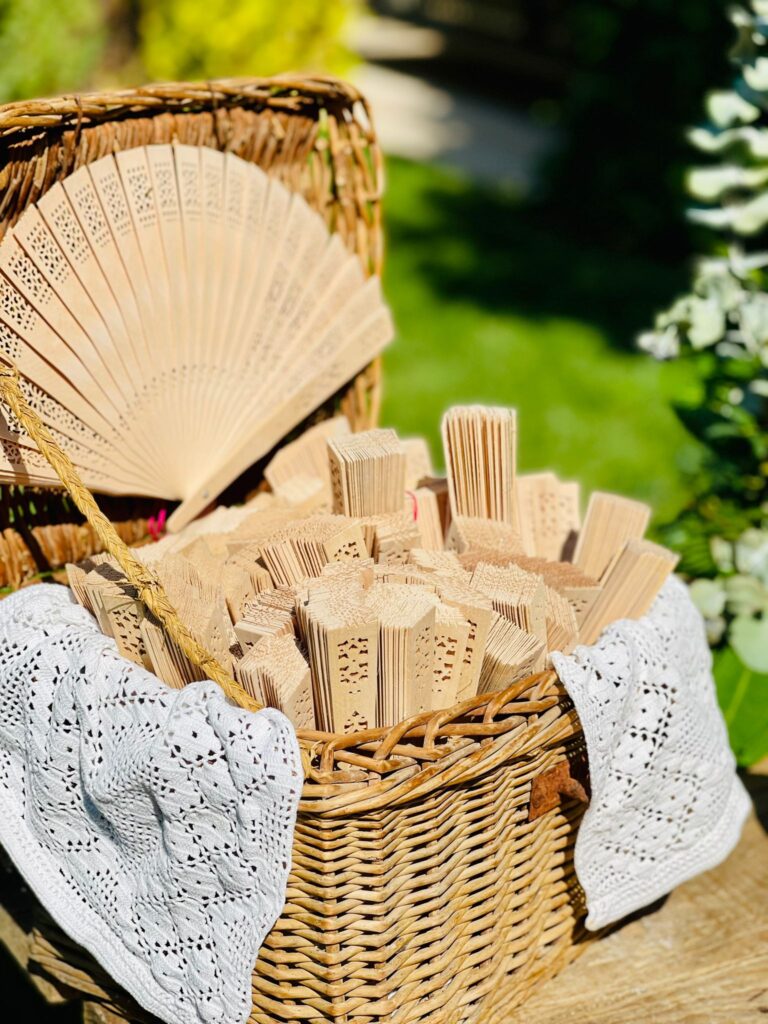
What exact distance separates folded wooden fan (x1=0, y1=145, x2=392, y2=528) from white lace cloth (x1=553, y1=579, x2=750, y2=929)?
1.91ft

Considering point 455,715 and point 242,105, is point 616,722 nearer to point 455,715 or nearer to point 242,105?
point 455,715

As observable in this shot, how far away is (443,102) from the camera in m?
6.95

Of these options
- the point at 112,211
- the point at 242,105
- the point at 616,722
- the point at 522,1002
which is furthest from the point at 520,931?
the point at 242,105

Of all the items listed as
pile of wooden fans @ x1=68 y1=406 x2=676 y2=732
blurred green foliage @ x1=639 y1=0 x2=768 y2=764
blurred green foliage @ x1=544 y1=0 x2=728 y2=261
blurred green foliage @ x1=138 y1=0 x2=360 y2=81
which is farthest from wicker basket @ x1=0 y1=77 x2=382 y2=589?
blurred green foliage @ x1=138 y1=0 x2=360 y2=81

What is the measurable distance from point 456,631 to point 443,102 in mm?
6548

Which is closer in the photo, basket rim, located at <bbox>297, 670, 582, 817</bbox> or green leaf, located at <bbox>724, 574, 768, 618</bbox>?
basket rim, located at <bbox>297, 670, 582, 817</bbox>

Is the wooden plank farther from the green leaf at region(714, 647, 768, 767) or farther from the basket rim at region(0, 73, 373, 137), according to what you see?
the basket rim at region(0, 73, 373, 137)

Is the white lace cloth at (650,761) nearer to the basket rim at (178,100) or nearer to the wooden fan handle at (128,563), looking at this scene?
the wooden fan handle at (128,563)

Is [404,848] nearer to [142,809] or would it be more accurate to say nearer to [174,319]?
[142,809]

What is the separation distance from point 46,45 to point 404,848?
10.3ft

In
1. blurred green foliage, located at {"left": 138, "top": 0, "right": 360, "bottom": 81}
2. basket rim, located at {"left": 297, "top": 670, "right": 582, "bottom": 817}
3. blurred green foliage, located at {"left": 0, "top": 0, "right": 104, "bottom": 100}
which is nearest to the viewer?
basket rim, located at {"left": 297, "top": 670, "right": 582, "bottom": 817}

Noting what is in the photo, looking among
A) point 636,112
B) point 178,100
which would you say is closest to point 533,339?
point 636,112

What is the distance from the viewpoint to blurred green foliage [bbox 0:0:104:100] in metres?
3.11

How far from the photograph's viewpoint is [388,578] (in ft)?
3.54
